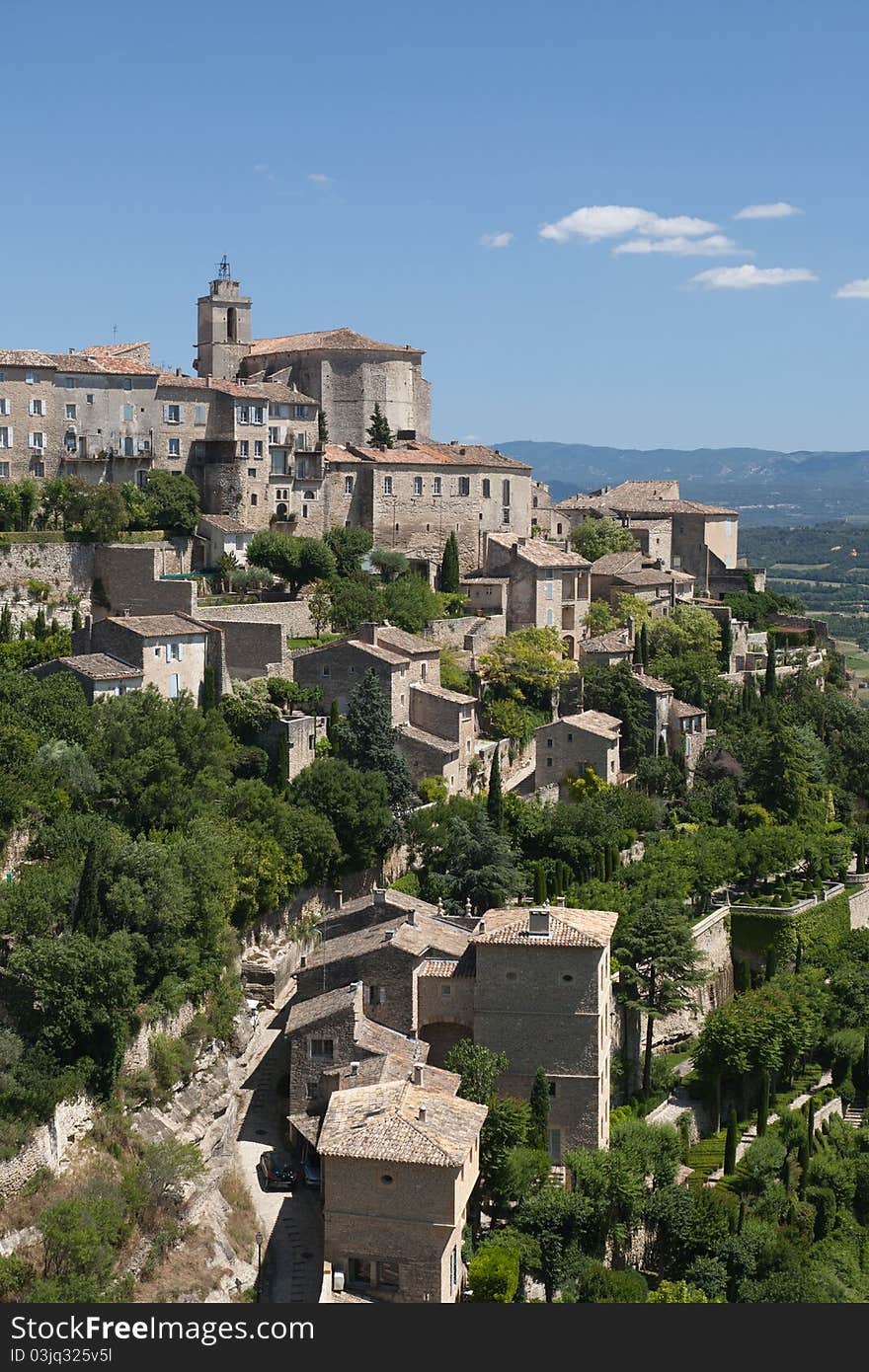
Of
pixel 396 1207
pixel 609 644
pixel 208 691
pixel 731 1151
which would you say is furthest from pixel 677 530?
pixel 396 1207

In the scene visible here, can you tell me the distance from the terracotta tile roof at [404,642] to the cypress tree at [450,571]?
25.0ft

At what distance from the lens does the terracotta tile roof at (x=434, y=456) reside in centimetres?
6378

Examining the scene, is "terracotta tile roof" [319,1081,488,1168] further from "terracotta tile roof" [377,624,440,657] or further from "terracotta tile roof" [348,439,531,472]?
"terracotta tile roof" [348,439,531,472]

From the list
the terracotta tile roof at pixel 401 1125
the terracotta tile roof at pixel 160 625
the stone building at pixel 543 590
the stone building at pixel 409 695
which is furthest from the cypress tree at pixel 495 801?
the terracotta tile roof at pixel 401 1125

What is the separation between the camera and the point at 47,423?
2196 inches

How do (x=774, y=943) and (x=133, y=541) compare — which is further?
(x=133, y=541)

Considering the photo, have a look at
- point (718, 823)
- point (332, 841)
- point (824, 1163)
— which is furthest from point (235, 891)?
point (718, 823)

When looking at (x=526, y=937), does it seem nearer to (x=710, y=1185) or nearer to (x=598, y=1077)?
(x=598, y=1077)

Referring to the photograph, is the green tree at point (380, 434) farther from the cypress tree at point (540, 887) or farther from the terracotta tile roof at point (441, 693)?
the cypress tree at point (540, 887)

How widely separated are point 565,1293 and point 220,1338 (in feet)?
46.3

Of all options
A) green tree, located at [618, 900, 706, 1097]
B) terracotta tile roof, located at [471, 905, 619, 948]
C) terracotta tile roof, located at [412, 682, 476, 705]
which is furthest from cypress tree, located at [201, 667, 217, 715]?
green tree, located at [618, 900, 706, 1097]

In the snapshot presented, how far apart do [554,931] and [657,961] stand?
19.2 feet

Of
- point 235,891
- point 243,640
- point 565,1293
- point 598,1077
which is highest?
point 243,640

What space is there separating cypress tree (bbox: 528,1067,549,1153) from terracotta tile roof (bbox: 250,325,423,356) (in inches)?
1553
